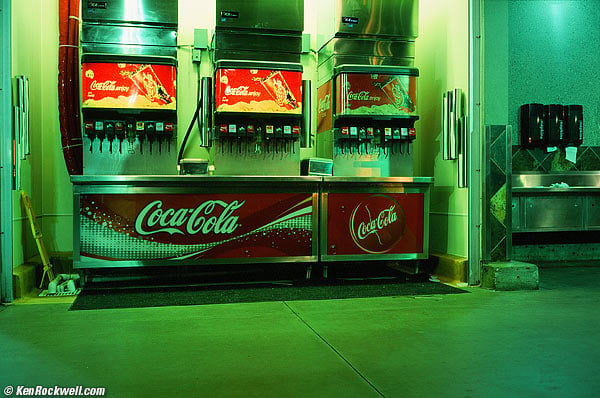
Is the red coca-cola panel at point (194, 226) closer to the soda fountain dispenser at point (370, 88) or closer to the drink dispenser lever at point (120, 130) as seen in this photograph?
the drink dispenser lever at point (120, 130)

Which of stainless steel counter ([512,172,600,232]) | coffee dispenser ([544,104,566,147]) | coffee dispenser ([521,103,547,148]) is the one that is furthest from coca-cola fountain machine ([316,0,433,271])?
coffee dispenser ([544,104,566,147])

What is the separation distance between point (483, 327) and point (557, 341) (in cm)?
45

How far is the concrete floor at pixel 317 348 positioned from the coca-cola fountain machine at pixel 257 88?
164 centimetres

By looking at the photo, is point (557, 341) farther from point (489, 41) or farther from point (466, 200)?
point (489, 41)

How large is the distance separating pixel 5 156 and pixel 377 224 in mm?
3165

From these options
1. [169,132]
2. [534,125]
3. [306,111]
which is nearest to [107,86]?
[169,132]

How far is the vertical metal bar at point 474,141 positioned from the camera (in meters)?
5.01

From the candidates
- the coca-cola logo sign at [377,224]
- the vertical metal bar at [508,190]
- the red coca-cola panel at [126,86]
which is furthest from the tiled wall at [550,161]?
the red coca-cola panel at [126,86]

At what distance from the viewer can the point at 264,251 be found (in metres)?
5.08

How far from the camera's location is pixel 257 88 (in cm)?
520

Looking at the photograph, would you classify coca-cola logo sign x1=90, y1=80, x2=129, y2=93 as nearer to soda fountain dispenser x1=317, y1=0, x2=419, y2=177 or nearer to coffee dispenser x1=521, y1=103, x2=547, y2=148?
soda fountain dispenser x1=317, y1=0, x2=419, y2=177

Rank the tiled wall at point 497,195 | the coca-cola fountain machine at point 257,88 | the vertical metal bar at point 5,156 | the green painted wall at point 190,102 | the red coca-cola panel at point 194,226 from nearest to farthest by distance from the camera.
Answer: the vertical metal bar at point 5,156
the red coca-cola panel at point 194,226
the tiled wall at point 497,195
the coca-cola fountain machine at point 257,88
the green painted wall at point 190,102

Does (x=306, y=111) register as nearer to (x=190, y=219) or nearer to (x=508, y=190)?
(x=190, y=219)
